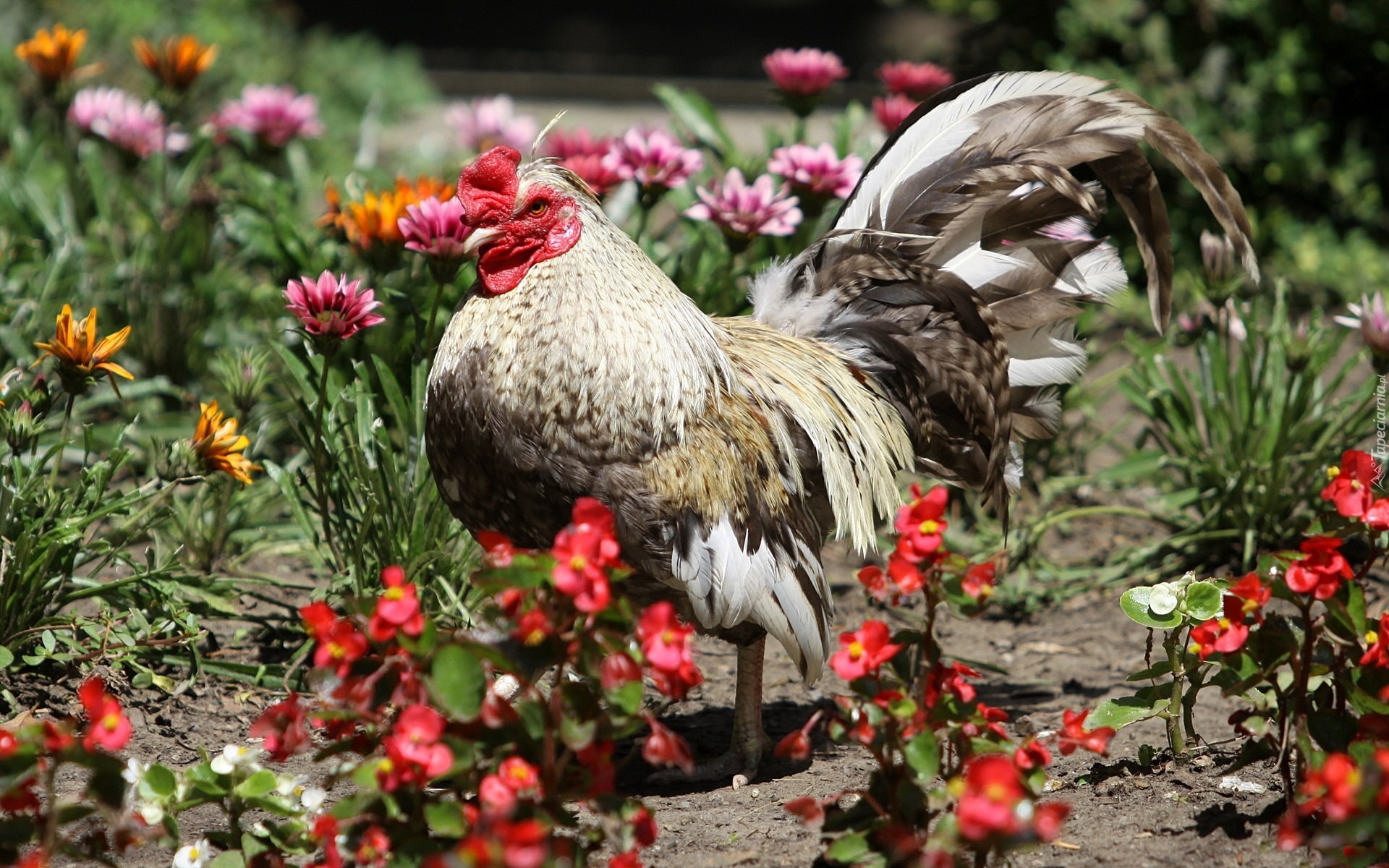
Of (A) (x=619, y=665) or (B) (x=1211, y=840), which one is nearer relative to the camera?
(A) (x=619, y=665)

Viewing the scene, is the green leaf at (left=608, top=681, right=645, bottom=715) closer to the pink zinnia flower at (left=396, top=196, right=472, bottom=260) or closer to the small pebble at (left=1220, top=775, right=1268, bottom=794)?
the small pebble at (left=1220, top=775, right=1268, bottom=794)

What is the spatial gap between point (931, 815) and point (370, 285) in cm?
279

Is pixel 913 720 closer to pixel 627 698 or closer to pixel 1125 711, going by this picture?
pixel 627 698

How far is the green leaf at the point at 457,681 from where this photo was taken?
1861mm

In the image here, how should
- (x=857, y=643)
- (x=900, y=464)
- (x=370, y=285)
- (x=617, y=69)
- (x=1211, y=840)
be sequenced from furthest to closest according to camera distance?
(x=617, y=69) < (x=370, y=285) < (x=900, y=464) < (x=1211, y=840) < (x=857, y=643)

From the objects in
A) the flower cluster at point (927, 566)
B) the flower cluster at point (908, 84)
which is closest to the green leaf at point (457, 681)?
the flower cluster at point (927, 566)

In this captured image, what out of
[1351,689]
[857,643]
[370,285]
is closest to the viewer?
[857,643]

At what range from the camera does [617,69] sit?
1472 cm

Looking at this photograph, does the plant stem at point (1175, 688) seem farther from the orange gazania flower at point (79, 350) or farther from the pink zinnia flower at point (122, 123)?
the pink zinnia flower at point (122, 123)

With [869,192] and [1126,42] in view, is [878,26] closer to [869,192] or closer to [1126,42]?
[1126,42]

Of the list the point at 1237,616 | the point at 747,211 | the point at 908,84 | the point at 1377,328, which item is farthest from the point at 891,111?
the point at 1237,616

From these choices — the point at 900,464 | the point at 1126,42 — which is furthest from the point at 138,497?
the point at 1126,42

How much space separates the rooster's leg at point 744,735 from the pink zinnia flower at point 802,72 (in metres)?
2.26

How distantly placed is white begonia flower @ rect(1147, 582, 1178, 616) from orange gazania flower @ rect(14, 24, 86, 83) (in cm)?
414
